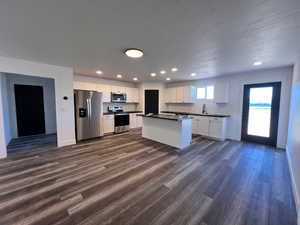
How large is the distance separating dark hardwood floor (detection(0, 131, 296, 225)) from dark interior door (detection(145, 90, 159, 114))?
3.73m

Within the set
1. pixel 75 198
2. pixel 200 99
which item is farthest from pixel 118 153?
pixel 200 99

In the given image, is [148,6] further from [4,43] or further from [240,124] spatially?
[240,124]

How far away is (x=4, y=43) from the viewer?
2404 mm

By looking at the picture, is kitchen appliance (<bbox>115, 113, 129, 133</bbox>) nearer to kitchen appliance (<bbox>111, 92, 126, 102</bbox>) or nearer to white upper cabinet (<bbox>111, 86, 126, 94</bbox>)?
kitchen appliance (<bbox>111, 92, 126, 102</bbox>)

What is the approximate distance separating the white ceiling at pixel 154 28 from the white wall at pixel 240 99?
3.54ft

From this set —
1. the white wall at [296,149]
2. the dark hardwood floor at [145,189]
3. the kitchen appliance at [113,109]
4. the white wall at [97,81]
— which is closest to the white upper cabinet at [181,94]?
the white wall at [97,81]

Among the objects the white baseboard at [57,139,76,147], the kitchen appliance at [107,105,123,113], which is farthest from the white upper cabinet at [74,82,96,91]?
the white baseboard at [57,139,76,147]

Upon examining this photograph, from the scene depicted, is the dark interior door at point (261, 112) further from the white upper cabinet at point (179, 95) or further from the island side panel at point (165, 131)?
the island side panel at point (165, 131)

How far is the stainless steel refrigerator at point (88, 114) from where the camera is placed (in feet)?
14.8

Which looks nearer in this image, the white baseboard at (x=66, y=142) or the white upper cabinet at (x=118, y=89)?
the white baseboard at (x=66, y=142)

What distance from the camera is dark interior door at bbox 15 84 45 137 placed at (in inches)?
194

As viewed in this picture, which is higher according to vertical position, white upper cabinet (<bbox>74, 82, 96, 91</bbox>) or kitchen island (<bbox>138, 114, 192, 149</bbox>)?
white upper cabinet (<bbox>74, 82, 96, 91</bbox>)

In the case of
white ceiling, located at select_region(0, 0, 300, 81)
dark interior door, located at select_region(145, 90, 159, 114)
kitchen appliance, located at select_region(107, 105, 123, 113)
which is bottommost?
kitchen appliance, located at select_region(107, 105, 123, 113)

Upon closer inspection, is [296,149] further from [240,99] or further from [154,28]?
[154,28]
